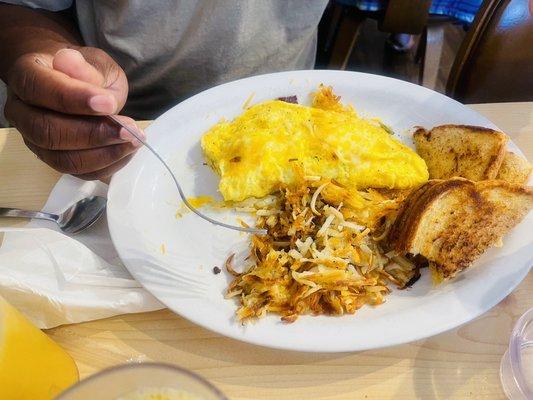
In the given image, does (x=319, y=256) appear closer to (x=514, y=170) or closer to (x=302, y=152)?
(x=302, y=152)

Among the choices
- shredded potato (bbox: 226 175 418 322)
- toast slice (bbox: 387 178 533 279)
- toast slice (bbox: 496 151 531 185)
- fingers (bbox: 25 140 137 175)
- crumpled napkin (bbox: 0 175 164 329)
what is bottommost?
crumpled napkin (bbox: 0 175 164 329)

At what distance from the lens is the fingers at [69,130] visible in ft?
2.81

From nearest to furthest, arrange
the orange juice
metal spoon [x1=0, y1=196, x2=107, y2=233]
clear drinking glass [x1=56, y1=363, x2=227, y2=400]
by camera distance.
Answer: clear drinking glass [x1=56, y1=363, x2=227, y2=400]
the orange juice
metal spoon [x1=0, y1=196, x2=107, y2=233]

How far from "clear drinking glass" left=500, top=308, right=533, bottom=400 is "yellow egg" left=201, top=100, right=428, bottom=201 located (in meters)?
0.39

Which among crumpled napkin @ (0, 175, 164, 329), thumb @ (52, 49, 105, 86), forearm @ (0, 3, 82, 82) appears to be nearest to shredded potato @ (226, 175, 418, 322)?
crumpled napkin @ (0, 175, 164, 329)

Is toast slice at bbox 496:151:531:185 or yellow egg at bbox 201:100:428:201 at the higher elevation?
toast slice at bbox 496:151:531:185

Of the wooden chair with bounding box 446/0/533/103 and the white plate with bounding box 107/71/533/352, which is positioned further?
the wooden chair with bounding box 446/0/533/103

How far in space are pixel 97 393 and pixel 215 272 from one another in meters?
0.40

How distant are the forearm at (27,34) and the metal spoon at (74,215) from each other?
0.32 metres

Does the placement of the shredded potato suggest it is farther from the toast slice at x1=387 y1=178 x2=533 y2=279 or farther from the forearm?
the forearm

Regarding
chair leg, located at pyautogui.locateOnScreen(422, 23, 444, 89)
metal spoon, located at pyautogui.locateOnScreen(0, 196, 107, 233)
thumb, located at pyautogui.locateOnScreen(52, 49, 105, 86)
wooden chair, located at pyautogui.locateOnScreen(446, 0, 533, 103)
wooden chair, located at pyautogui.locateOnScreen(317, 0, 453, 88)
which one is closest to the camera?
thumb, located at pyautogui.locateOnScreen(52, 49, 105, 86)

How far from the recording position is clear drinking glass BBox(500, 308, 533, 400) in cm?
75

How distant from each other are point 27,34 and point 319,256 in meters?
0.81

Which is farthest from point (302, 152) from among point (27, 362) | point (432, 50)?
point (432, 50)
